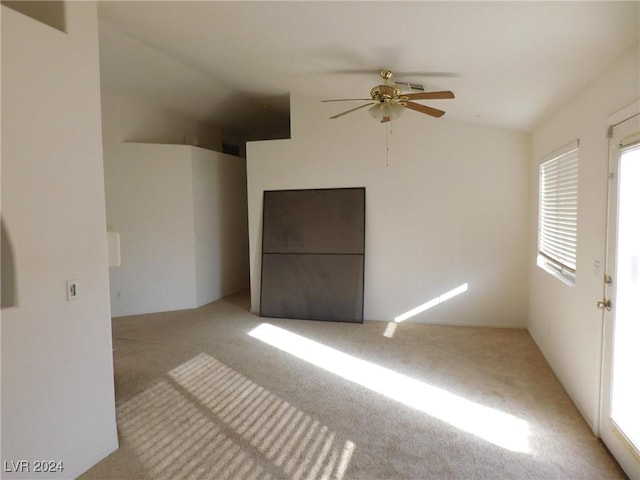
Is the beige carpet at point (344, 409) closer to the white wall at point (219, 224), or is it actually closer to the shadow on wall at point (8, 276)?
the shadow on wall at point (8, 276)

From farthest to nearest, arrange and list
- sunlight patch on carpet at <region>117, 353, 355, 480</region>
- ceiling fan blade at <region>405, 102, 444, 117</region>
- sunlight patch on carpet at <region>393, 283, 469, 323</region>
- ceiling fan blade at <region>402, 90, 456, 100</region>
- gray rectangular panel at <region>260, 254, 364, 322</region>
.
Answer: gray rectangular panel at <region>260, 254, 364, 322</region> < sunlight patch on carpet at <region>393, 283, 469, 323</region> < ceiling fan blade at <region>405, 102, 444, 117</region> < ceiling fan blade at <region>402, 90, 456, 100</region> < sunlight patch on carpet at <region>117, 353, 355, 480</region>

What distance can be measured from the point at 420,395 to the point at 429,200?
2748mm

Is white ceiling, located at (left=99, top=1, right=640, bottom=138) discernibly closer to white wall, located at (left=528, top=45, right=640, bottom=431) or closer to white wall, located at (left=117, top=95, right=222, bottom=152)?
white wall, located at (left=528, top=45, right=640, bottom=431)

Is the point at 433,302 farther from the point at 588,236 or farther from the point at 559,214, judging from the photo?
the point at 588,236

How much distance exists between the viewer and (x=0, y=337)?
73.5 inches

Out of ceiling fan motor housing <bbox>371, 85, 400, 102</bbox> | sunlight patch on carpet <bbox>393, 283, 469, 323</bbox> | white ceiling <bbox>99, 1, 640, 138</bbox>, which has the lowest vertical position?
sunlight patch on carpet <bbox>393, 283, 469, 323</bbox>

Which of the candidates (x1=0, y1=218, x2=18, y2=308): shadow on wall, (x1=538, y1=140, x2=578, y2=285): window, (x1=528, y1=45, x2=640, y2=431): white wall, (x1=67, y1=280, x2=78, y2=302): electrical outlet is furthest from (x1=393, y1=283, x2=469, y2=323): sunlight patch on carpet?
(x1=0, y1=218, x2=18, y2=308): shadow on wall

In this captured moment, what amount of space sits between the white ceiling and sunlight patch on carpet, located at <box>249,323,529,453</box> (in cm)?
252

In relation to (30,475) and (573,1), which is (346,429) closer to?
(30,475)

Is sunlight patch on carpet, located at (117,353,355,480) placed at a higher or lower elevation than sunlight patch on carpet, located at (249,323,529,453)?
lower

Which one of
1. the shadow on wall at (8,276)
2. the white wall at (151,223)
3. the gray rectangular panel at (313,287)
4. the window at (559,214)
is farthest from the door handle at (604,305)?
the white wall at (151,223)

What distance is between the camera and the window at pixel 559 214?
3.21 metres

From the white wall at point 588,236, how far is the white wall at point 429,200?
4.19 feet

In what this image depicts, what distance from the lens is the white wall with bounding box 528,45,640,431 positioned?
2392mm
